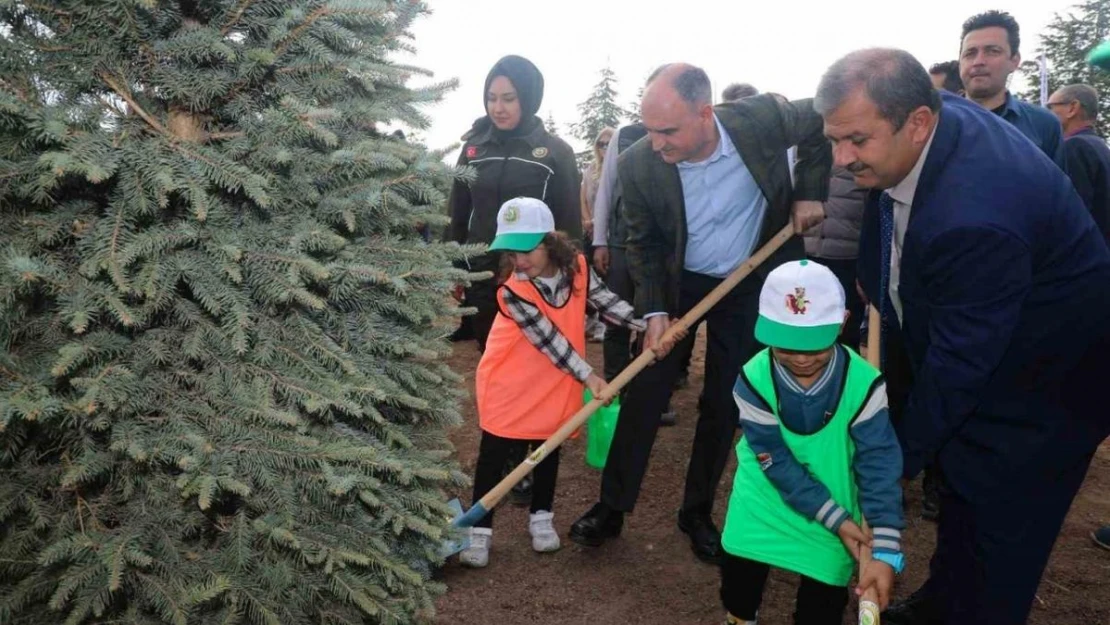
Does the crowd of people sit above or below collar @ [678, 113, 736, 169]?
below

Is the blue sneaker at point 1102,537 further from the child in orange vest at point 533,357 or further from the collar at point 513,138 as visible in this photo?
the collar at point 513,138

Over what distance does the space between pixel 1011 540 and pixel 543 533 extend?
205 cm

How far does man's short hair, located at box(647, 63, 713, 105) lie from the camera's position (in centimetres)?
328

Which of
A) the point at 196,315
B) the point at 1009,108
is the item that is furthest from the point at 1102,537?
the point at 196,315

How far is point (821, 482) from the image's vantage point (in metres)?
2.42

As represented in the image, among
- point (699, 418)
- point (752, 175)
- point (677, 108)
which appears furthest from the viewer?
point (699, 418)

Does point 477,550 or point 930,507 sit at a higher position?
point 930,507

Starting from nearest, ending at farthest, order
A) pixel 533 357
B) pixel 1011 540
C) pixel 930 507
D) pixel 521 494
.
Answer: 1. pixel 1011 540
2. pixel 533 357
3. pixel 930 507
4. pixel 521 494

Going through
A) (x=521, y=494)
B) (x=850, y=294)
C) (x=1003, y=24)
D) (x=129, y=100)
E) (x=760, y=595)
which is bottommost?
(x=521, y=494)

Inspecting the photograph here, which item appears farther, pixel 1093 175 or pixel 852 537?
pixel 1093 175

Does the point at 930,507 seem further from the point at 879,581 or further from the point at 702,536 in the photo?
the point at 879,581

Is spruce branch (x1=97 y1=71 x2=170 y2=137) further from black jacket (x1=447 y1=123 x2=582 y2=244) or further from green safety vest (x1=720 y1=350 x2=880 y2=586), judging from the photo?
black jacket (x1=447 y1=123 x2=582 y2=244)

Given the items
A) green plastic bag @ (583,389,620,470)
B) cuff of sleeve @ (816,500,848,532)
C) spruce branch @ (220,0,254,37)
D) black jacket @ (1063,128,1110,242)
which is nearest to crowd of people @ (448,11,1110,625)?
cuff of sleeve @ (816,500,848,532)

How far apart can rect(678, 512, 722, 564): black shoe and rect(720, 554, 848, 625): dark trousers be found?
0.84 m
